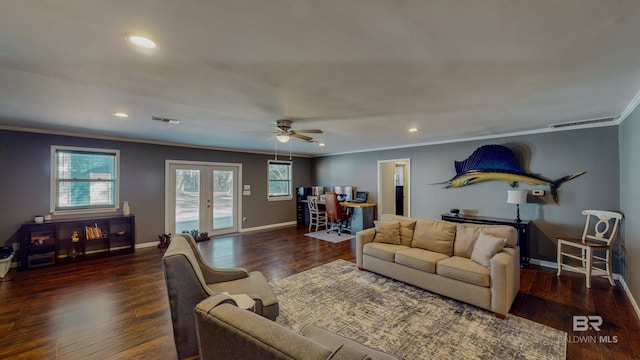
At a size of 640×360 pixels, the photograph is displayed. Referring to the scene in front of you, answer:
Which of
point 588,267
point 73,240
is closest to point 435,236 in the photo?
point 588,267

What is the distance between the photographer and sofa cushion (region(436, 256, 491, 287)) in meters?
2.85

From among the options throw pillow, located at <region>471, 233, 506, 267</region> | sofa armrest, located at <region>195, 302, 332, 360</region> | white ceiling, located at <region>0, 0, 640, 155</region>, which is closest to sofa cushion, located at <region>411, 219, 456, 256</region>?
throw pillow, located at <region>471, 233, 506, 267</region>

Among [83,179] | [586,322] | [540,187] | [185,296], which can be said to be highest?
[83,179]

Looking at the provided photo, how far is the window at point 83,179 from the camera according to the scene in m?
4.76

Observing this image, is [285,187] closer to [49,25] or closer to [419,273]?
[419,273]

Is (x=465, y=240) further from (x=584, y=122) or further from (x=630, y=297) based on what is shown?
(x=584, y=122)

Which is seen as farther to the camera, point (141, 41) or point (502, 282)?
point (502, 282)

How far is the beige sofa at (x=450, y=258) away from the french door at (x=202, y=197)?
4379 mm

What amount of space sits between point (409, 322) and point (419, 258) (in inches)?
36.4

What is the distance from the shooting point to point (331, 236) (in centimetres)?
672

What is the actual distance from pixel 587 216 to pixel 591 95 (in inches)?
90.7

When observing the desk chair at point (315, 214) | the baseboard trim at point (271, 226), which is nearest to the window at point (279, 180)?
the baseboard trim at point (271, 226)

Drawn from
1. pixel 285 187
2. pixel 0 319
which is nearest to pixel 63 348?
pixel 0 319

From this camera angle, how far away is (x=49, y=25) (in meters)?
1.46
